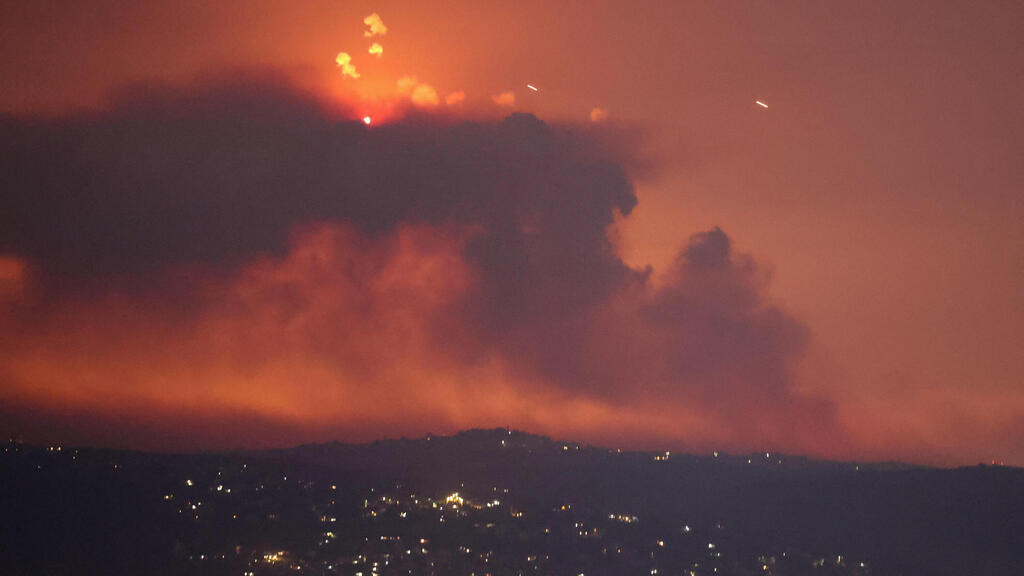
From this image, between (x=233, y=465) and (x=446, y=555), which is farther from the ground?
(x=233, y=465)

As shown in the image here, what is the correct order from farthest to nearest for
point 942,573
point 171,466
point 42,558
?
point 942,573, point 171,466, point 42,558

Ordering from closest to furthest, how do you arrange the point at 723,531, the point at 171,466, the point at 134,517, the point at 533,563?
the point at 134,517, the point at 533,563, the point at 171,466, the point at 723,531

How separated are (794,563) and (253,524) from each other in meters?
90.4

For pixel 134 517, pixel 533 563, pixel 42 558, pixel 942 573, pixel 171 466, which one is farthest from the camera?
pixel 942 573

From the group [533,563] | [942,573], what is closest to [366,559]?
[533,563]

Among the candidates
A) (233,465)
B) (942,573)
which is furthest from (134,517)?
(942,573)

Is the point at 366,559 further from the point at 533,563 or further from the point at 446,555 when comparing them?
the point at 533,563

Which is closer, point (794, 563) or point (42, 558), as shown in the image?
point (42, 558)

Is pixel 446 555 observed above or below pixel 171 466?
below

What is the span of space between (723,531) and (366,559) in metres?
75.2

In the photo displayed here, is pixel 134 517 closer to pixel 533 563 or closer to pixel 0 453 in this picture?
pixel 0 453

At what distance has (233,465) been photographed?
6949 inches

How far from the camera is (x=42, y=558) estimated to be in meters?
134

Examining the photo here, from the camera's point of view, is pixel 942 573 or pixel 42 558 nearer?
pixel 42 558
